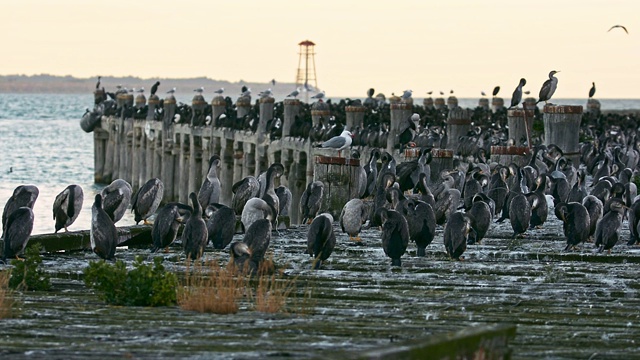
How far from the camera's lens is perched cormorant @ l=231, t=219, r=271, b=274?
13586 millimetres

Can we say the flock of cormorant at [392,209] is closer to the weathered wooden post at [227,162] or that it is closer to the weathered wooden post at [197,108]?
the weathered wooden post at [227,162]

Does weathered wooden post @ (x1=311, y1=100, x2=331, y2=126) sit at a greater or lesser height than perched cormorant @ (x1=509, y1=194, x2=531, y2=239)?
greater

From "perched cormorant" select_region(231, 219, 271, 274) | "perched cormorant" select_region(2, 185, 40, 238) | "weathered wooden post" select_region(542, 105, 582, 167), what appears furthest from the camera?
"weathered wooden post" select_region(542, 105, 582, 167)

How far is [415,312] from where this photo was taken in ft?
37.3

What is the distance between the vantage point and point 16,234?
14727mm

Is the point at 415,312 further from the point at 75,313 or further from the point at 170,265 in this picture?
the point at 170,265

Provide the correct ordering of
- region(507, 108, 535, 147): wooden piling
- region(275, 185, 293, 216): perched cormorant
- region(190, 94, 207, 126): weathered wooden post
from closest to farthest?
region(275, 185, 293, 216): perched cormorant < region(507, 108, 535, 147): wooden piling < region(190, 94, 207, 126): weathered wooden post

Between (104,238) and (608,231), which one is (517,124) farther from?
(104,238)

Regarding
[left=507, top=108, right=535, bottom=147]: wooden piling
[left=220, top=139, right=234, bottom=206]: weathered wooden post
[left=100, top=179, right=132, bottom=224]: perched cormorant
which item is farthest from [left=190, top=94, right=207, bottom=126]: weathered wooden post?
[left=100, top=179, right=132, bottom=224]: perched cormorant

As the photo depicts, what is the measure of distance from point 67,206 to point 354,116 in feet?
58.0

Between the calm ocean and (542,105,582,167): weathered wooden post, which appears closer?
(542,105,582,167): weathered wooden post

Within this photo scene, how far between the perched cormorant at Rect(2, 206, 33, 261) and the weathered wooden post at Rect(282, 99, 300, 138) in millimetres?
21059

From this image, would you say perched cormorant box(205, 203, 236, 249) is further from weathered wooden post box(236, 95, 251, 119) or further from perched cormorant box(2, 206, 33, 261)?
weathered wooden post box(236, 95, 251, 119)

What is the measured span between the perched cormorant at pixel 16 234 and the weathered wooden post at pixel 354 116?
67.1ft
